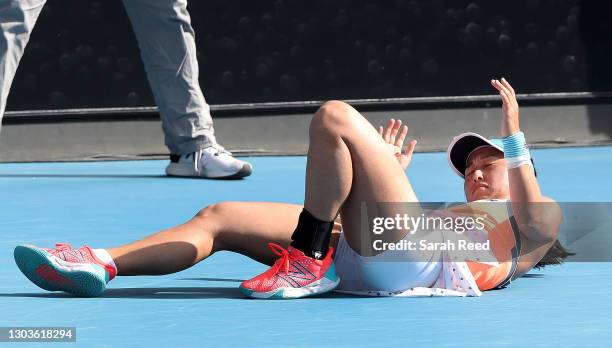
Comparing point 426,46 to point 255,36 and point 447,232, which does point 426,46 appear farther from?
point 447,232

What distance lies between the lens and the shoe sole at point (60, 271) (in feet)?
12.6

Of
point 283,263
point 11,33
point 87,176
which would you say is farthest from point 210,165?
point 283,263

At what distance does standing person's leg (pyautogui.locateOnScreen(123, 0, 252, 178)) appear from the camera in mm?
7559

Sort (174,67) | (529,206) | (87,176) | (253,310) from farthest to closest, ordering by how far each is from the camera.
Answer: (87,176) → (174,67) → (529,206) → (253,310)

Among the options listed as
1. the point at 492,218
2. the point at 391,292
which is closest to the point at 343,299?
the point at 391,292

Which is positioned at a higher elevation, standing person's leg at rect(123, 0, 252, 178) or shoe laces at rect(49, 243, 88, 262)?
shoe laces at rect(49, 243, 88, 262)

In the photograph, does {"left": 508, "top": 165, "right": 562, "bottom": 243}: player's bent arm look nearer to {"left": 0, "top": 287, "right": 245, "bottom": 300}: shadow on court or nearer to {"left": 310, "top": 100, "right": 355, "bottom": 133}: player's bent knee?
{"left": 310, "top": 100, "right": 355, "bottom": 133}: player's bent knee

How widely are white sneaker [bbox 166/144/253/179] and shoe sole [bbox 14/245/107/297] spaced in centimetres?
368

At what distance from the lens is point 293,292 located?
152 inches

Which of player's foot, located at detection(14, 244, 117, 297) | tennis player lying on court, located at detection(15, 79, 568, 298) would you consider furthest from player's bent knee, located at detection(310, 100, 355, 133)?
player's foot, located at detection(14, 244, 117, 297)

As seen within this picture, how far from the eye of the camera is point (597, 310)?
11.8 ft

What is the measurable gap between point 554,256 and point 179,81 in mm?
3847

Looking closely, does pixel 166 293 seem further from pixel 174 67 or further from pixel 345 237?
pixel 174 67

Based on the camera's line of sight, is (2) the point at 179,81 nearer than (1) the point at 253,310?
No
